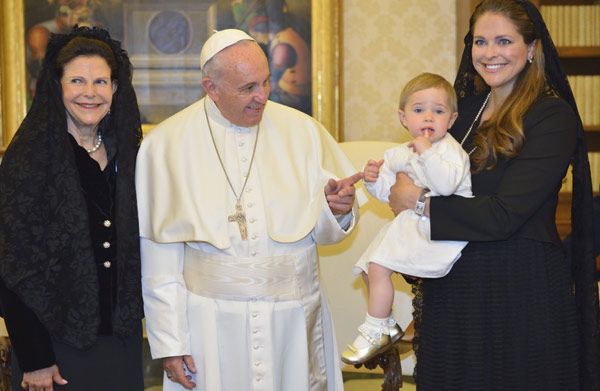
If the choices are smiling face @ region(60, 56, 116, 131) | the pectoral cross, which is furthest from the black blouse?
the pectoral cross

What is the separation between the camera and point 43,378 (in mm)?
2895

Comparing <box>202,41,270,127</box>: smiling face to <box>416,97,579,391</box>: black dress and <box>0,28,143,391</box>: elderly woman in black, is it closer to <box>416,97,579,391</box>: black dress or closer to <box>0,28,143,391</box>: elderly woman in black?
<box>0,28,143,391</box>: elderly woman in black

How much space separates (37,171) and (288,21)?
2975 millimetres

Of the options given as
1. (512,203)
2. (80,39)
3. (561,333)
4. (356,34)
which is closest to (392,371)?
(561,333)

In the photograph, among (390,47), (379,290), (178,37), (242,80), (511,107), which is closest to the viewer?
(511,107)

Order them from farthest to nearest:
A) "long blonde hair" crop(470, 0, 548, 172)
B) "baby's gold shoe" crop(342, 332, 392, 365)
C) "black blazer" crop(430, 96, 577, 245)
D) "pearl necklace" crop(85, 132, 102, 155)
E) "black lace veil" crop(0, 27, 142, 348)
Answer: "pearl necklace" crop(85, 132, 102, 155) → "baby's gold shoe" crop(342, 332, 392, 365) → "black lace veil" crop(0, 27, 142, 348) → "long blonde hair" crop(470, 0, 548, 172) → "black blazer" crop(430, 96, 577, 245)

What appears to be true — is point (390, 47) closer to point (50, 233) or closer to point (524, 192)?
point (524, 192)

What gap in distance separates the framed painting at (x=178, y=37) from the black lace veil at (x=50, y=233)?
2.61 m

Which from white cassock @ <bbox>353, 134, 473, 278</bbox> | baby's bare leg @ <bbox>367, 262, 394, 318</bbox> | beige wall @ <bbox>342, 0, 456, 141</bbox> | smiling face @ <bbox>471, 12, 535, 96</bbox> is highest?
beige wall @ <bbox>342, 0, 456, 141</bbox>

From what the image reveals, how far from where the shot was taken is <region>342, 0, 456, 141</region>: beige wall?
566cm

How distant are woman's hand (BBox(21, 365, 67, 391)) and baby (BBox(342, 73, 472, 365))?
99 cm

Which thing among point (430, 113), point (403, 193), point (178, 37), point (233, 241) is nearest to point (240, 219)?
point (233, 241)

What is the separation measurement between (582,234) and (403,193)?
63 cm

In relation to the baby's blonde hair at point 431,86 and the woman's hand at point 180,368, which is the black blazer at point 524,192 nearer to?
the baby's blonde hair at point 431,86
